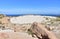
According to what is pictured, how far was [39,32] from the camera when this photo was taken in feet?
39.1

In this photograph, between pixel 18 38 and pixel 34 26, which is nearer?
pixel 18 38

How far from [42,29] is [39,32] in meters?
0.26

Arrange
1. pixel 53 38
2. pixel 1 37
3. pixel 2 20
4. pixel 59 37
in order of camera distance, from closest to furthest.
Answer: pixel 1 37
pixel 53 38
pixel 59 37
pixel 2 20

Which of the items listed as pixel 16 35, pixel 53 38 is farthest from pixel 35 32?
pixel 16 35

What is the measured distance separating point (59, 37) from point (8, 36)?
423 centimetres

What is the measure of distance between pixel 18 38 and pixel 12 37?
32 cm

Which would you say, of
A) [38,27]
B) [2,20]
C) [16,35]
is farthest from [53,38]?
[2,20]

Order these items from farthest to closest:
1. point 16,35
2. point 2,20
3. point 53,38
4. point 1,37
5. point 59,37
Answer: point 2,20 → point 59,37 → point 53,38 → point 16,35 → point 1,37

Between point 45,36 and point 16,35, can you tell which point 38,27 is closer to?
point 45,36

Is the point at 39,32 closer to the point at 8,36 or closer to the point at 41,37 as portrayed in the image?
the point at 41,37

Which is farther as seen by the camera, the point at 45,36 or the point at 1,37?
the point at 45,36

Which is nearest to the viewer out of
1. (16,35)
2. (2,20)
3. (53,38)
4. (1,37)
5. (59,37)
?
(1,37)

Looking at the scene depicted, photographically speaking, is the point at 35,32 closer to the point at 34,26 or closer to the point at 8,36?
the point at 34,26

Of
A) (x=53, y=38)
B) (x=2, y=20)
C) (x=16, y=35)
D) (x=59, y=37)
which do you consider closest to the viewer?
(x=16, y=35)
